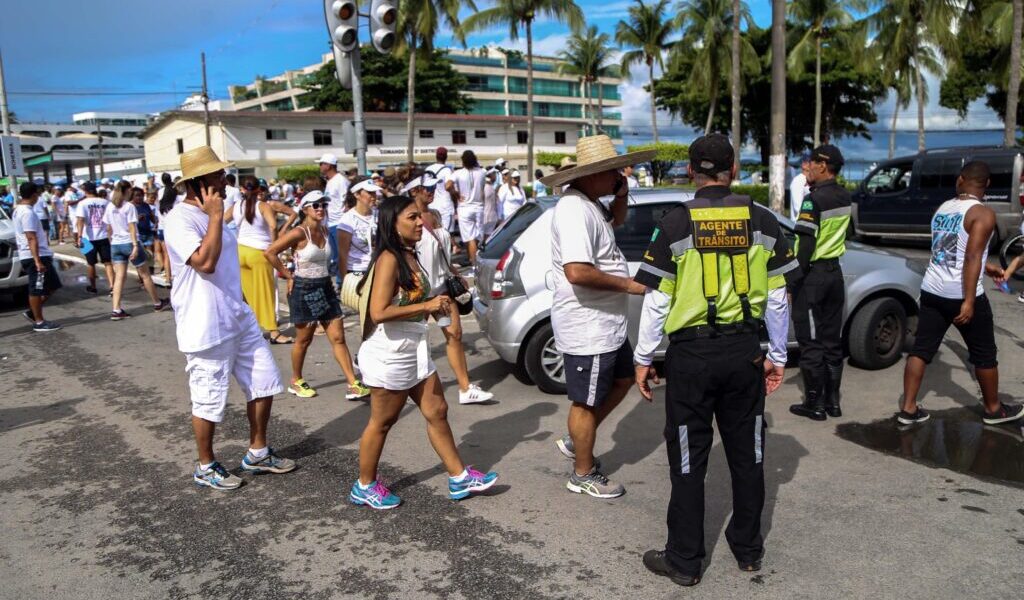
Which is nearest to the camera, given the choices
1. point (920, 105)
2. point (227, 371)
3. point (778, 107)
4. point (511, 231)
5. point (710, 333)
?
point (710, 333)

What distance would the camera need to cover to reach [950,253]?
4.83m

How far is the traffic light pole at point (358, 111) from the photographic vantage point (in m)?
8.55

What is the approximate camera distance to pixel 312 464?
4754 millimetres

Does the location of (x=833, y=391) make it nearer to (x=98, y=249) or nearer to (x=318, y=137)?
(x=98, y=249)

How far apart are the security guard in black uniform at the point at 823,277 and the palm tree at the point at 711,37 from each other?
38884mm

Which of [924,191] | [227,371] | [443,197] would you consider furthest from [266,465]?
[924,191]

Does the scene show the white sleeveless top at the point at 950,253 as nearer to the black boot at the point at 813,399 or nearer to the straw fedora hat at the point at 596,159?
the black boot at the point at 813,399

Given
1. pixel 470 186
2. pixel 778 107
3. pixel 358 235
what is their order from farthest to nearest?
pixel 778 107 → pixel 470 186 → pixel 358 235

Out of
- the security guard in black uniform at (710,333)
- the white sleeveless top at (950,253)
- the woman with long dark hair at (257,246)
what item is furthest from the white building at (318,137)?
the security guard in black uniform at (710,333)

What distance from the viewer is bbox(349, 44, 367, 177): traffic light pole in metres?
8.55

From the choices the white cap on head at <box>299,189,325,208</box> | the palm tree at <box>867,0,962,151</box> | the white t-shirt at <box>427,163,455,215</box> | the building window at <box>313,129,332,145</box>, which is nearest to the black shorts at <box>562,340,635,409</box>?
the white cap on head at <box>299,189,325,208</box>

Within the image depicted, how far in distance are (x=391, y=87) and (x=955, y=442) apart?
5480 cm

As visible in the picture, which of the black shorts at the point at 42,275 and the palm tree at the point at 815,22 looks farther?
the palm tree at the point at 815,22

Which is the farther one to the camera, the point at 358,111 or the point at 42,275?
the point at 42,275
